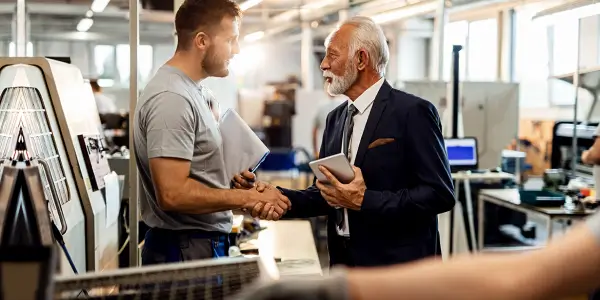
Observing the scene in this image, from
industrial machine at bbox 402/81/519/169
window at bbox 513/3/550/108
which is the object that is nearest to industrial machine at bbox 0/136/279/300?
industrial machine at bbox 402/81/519/169

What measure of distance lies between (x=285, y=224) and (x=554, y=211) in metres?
2.00

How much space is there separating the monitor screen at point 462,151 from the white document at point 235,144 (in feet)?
11.0

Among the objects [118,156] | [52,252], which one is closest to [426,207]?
[52,252]

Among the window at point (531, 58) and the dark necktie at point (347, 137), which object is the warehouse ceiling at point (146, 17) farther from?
the dark necktie at point (347, 137)

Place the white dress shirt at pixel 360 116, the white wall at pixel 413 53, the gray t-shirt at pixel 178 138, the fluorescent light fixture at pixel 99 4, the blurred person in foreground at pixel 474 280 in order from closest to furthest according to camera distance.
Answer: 1. the blurred person in foreground at pixel 474 280
2. the gray t-shirt at pixel 178 138
3. the white dress shirt at pixel 360 116
4. the fluorescent light fixture at pixel 99 4
5. the white wall at pixel 413 53

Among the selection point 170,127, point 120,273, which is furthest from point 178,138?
point 120,273

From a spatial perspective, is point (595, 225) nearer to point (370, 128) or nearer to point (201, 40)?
point (370, 128)

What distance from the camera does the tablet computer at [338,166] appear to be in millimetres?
2064

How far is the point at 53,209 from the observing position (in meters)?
1.80

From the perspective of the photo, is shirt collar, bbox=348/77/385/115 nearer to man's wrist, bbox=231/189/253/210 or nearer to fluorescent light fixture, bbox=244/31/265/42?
man's wrist, bbox=231/189/253/210

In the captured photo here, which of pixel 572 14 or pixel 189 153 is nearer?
pixel 189 153

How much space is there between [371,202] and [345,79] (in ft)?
1.60

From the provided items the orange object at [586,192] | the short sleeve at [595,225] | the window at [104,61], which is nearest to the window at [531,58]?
the orange object at [586,192]

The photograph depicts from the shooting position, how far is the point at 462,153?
17.5 feet
